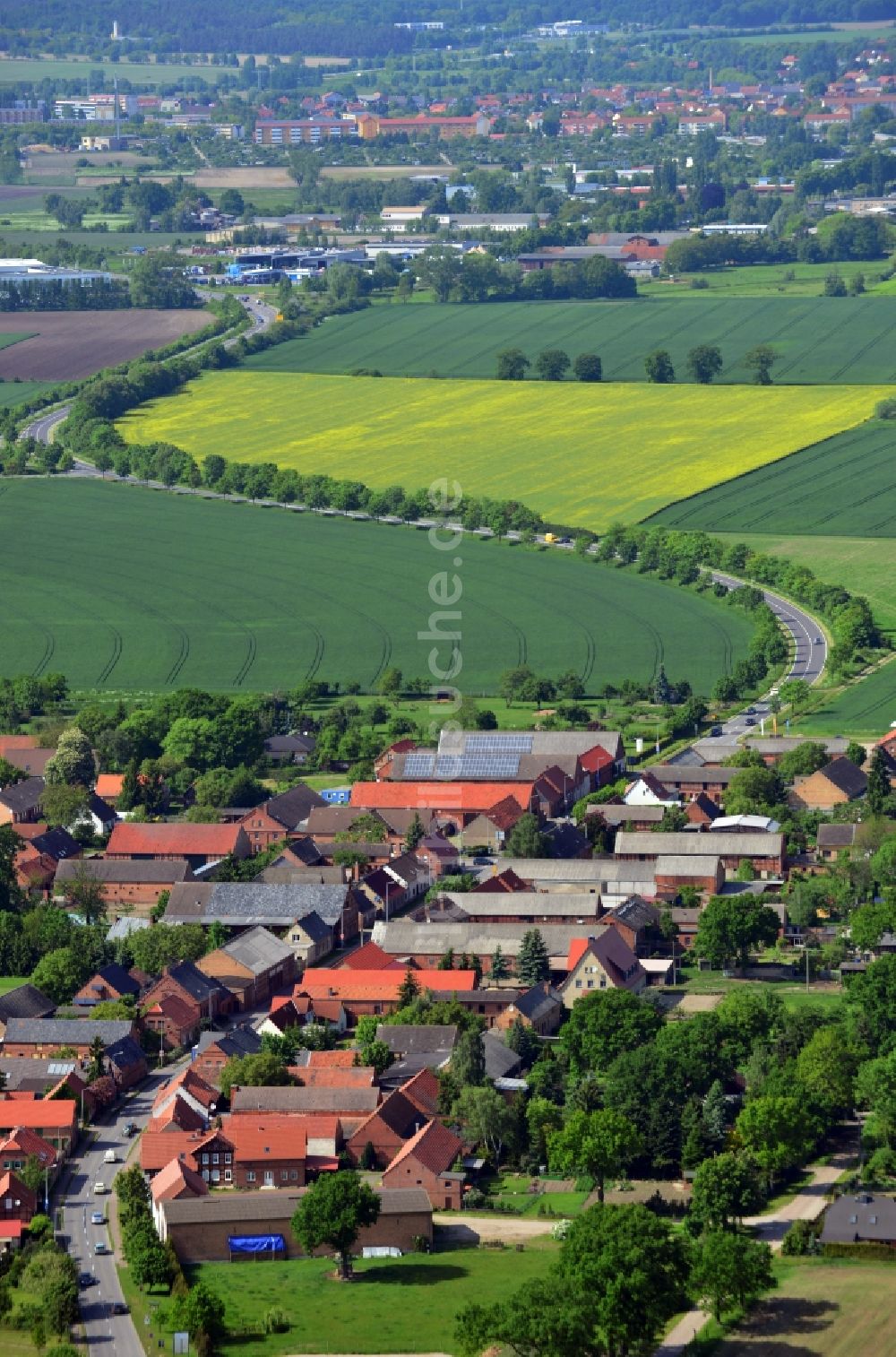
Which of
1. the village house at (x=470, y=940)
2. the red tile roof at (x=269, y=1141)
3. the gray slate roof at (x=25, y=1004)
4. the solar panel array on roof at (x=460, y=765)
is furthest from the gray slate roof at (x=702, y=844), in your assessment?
the red tile roof at (x=269, y=1141)

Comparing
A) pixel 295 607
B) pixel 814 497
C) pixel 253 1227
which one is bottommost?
pixel 253 1227

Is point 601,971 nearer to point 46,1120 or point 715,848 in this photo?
point 715,848

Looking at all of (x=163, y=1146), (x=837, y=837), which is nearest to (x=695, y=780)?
(x=837, y=837)

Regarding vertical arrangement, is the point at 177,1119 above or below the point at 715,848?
below

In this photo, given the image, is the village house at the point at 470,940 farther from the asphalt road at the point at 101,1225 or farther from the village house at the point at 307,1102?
the village house at the point at 307,1102

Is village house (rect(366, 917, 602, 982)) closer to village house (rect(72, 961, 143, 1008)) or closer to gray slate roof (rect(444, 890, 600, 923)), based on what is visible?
gray slate roof (rect(444, 890, 600, 923))

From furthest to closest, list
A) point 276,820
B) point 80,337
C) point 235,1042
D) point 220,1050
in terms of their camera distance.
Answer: point 80,337 < point 276,820 < point 235,1042 < point 220,1050

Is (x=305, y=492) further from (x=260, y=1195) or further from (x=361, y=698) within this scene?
(x=260, y=1195)
